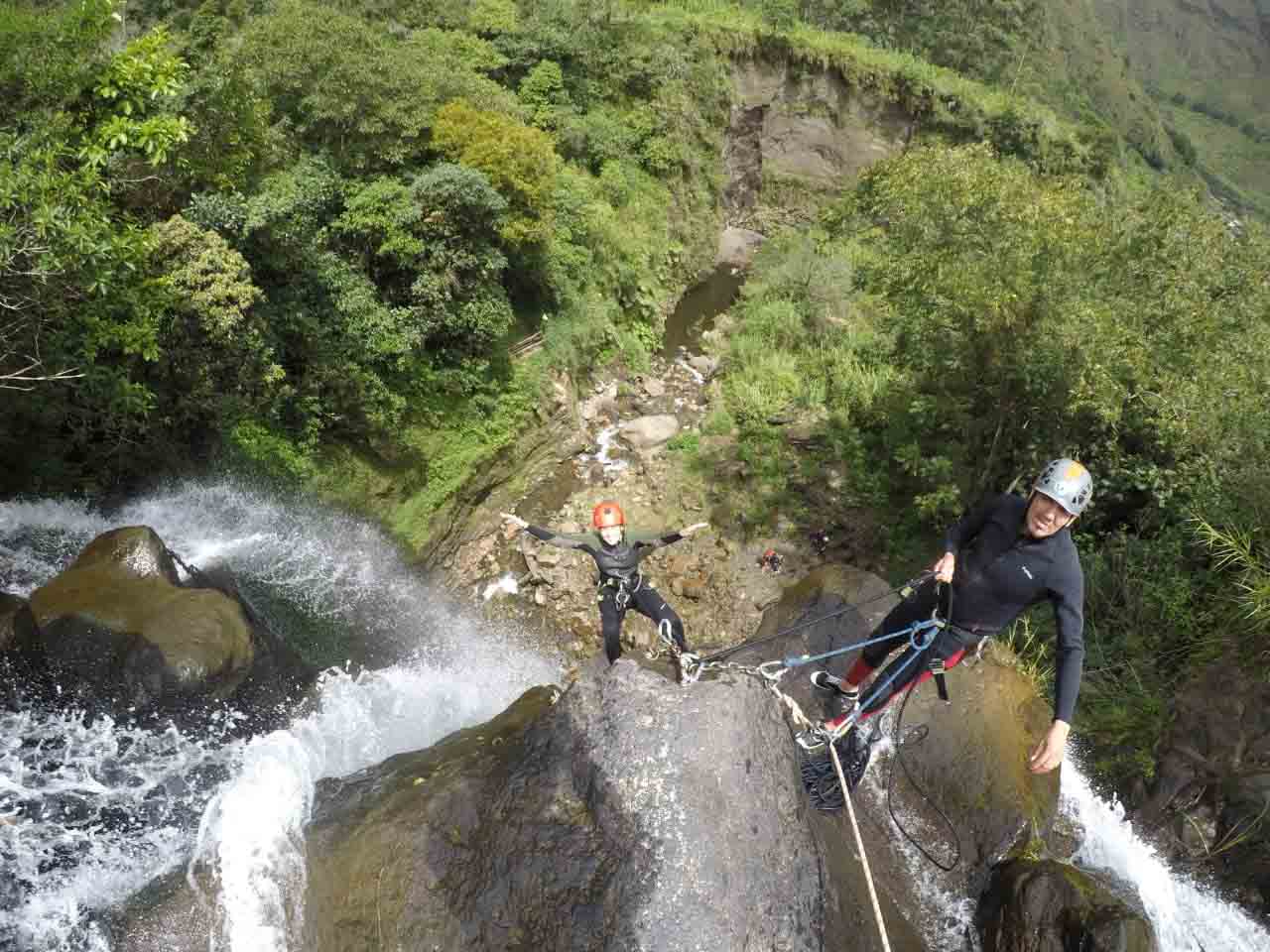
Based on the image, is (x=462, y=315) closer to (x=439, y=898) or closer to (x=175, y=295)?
(x=175, y=295)

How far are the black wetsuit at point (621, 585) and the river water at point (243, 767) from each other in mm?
2270

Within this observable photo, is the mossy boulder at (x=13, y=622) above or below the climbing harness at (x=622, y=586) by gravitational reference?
below

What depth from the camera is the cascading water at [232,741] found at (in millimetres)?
4430

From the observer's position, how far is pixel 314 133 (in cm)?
1207

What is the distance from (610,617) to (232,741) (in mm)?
3541

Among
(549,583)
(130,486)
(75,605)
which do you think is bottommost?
(549,583)

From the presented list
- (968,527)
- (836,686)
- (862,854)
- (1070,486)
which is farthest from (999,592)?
(836,686)

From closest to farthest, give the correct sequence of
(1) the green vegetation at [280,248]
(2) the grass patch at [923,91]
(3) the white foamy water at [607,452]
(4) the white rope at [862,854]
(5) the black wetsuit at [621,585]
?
(4) the white rope at [862,854] < (5) the black wetsuit at [621,585] < (1) the green vegetation at [280,248] < (3) the white foamy water at [607,452] < (2) the grass patch at [923,91]

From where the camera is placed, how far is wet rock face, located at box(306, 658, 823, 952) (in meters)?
3.94

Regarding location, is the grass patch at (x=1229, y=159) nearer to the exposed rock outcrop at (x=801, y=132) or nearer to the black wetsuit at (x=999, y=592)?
the exposed rock outcrop at (x=801, y=132)

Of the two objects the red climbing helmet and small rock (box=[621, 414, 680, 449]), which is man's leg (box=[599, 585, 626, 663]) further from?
small rock (box=[621, 414, 680, 449])

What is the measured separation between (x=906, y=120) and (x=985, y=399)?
22.1 m

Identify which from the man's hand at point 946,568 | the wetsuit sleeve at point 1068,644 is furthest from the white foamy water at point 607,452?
the wetsuit sleeve at point 1068,644

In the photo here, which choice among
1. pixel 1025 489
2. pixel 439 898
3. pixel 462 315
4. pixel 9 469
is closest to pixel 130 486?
pixel 9 469
